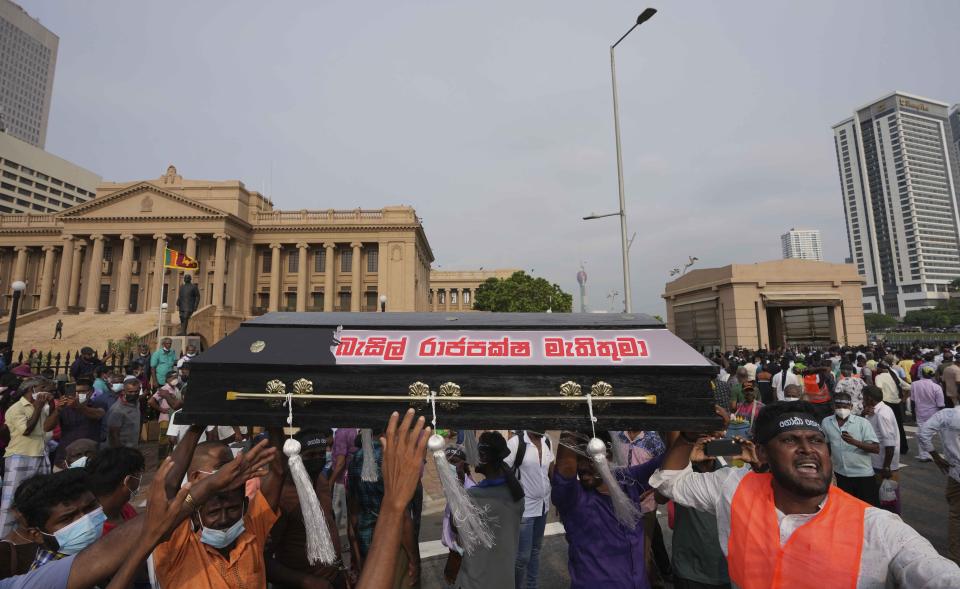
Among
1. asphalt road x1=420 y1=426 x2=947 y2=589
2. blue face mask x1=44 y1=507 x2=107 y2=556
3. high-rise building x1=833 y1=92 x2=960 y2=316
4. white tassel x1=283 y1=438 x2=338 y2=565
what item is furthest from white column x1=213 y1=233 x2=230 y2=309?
high-rise building x1=833 y1=92 x2=960 y2=316

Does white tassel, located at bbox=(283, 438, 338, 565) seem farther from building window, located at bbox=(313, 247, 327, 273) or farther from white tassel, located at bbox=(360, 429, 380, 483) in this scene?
building window, located at bbox=(313, 247, 327, 273)

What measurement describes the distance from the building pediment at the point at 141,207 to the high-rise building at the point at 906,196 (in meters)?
154

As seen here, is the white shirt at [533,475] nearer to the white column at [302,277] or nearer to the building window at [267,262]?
the white column at [302,277]

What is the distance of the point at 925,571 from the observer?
1.63 m

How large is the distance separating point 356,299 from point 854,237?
150605 mm

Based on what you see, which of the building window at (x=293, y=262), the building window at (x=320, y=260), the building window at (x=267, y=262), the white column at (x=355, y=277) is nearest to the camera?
the white column at (x=355, y=277)

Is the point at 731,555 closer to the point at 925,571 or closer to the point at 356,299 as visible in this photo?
the point at 925,571

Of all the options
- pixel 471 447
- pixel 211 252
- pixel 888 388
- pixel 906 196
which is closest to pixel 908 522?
pixel 888 388

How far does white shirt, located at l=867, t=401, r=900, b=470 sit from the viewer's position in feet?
19.1

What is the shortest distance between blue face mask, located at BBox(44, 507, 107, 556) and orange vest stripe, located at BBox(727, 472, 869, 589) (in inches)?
133

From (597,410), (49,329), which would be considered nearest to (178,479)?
(597,410)

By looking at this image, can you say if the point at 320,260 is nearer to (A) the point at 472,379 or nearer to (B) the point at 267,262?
(B) the point at 267,262

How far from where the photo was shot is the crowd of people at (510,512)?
184cm

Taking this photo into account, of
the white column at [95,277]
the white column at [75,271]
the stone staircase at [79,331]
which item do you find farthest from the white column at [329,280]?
the white column at [75,271]
